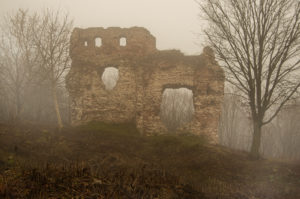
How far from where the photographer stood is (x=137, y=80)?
13.0 metres

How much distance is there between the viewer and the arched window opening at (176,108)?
23219mm

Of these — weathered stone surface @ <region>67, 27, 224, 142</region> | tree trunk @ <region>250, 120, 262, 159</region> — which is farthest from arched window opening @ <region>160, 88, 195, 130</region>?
tree trunk @ <region>250, 120, 262, 159</region>

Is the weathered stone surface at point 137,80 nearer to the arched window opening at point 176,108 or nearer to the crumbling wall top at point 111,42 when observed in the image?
the crumbling wall top at point 111,42

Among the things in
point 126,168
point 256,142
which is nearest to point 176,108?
point 256,142

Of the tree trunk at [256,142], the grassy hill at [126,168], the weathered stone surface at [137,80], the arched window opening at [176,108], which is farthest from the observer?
the arched window opening at [176,108]

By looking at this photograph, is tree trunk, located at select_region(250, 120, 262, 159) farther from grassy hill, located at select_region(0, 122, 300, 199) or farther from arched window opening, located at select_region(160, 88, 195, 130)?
arched window opening, located at select_region(160, 88, 195, 130)

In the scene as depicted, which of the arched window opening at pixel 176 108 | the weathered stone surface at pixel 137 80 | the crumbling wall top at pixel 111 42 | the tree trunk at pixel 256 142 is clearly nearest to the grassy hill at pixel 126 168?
the tree trunk at pixel 256 142

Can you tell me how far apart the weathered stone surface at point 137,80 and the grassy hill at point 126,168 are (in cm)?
82

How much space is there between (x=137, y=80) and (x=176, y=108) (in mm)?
12851

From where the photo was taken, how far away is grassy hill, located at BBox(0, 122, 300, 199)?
4645mm

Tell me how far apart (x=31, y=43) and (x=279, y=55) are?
14543mm

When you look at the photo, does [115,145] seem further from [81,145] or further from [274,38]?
[274,38]

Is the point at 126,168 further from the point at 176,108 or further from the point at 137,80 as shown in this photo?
the point at 176,108

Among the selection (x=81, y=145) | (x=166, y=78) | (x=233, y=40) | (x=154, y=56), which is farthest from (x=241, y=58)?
(x=81, y=145)
